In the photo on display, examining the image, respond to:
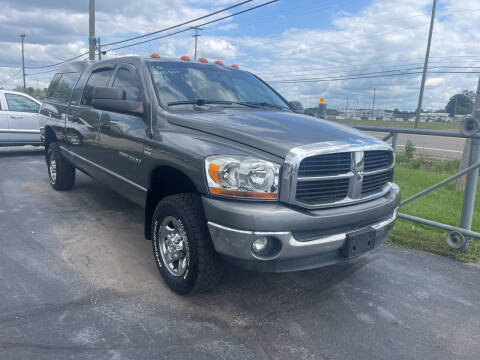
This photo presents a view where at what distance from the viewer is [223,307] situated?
3.17 m

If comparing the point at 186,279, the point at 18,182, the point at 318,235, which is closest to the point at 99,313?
the point at 186,279

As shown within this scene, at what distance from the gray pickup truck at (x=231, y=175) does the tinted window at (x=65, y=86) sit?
1.71 metres

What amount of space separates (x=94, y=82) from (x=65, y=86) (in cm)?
127

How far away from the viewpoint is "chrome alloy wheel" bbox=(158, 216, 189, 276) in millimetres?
A: 3197

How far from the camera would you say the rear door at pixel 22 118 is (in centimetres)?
1037

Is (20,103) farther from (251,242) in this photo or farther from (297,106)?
(251,242)

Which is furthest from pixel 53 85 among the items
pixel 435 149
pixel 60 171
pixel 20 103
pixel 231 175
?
pixel 435 149

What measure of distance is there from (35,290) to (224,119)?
211cm

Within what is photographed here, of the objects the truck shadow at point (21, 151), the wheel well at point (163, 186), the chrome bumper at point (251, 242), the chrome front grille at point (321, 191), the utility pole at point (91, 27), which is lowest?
the truck shadow at point (21, 151)

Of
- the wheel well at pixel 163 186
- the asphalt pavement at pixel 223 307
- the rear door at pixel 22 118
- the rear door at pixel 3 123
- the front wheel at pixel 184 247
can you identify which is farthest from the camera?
the rear door at pixel 22 118

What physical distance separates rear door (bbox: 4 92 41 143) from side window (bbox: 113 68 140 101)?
7325mm

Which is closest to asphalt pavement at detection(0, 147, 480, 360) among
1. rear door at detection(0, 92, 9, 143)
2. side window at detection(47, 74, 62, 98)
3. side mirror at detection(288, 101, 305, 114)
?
side mirror at detection(288, 101, 305, 114)

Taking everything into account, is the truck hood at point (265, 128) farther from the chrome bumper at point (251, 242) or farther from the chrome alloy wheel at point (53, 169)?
the chrome alloy wheel at point (53, 169)

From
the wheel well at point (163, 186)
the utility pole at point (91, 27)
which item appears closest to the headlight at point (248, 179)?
the wheel well at point (163, 186)
